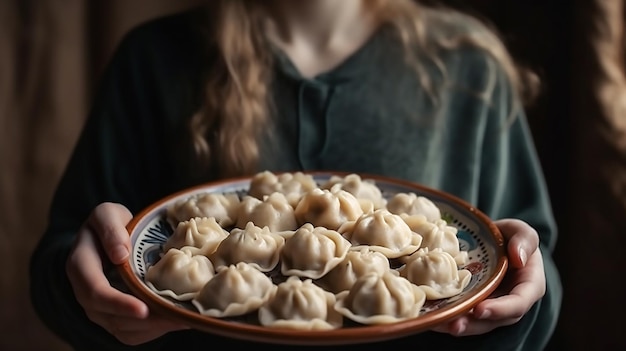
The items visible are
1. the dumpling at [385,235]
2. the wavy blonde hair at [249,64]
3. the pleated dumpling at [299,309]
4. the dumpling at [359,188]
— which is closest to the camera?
the pleated dumpling at [299,309]

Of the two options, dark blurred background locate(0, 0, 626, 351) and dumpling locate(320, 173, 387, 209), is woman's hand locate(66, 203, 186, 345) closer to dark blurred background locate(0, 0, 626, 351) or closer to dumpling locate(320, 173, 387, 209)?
dumpling locate(320, 173, 387, 209)

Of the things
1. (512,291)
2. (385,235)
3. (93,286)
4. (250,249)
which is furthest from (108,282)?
(512,291)

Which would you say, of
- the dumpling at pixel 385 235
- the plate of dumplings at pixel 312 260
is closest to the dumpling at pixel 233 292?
the plate of dumplings at pixel 312 260

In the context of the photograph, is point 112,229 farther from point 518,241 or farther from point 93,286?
point 518,241

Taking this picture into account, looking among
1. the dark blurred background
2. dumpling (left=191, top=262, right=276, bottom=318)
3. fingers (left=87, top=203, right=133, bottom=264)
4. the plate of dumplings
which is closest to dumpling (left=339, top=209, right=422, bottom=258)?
the plate of dumplings

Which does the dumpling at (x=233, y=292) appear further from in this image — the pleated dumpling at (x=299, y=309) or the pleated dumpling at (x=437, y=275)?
the pleated dumpling at (x=437, y=275)

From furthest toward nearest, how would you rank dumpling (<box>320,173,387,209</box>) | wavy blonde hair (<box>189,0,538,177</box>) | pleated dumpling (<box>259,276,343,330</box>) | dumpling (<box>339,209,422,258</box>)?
wavy blonde hair (<box>189,0,538,177</box>), dumpling (<box>320,173,387,209</box>), dumpling (<box>339,209,422,258</box>), pleated dumpling (<box>259,276,343,330</box>)

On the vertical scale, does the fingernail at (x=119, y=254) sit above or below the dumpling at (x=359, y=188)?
above
